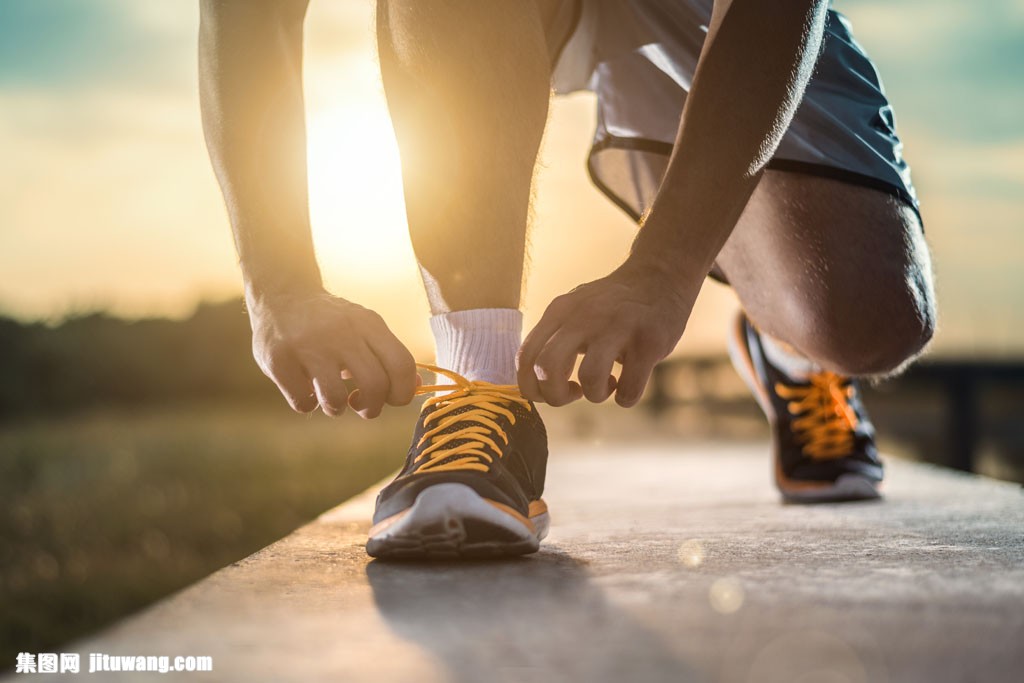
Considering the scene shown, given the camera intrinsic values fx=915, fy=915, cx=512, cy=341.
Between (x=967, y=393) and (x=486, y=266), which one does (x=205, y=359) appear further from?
(x=486, y=266)

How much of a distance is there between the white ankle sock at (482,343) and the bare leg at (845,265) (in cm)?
73

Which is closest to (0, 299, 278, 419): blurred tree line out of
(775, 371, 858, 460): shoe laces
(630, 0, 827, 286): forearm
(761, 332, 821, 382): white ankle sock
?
(761, 332, 821, 382): white ankle sock

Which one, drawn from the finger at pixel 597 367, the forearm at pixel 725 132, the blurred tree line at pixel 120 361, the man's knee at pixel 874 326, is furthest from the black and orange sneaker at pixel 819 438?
the blurred tree line at pixel 120 361

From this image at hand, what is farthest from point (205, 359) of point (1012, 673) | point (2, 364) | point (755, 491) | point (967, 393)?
point (1012, 673)

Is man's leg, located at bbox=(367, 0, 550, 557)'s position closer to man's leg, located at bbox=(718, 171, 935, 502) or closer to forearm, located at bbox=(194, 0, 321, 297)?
forearm, located at bbox=(194, 0, 321, 297)

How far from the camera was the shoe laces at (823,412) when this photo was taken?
2.08 m

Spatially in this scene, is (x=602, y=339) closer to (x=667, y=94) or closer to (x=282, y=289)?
(x=282, y=289)

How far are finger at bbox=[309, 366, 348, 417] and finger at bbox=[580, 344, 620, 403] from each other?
0.28 metres

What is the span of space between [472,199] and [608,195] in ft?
2.87

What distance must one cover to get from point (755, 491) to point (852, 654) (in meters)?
1.80

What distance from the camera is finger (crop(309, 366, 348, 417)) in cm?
106

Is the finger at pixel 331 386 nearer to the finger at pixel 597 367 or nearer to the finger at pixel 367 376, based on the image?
the finger at pixel 367 376

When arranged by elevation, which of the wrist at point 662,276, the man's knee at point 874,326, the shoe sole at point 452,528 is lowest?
the shoe sole at point 452,528

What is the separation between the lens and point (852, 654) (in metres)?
0.70
